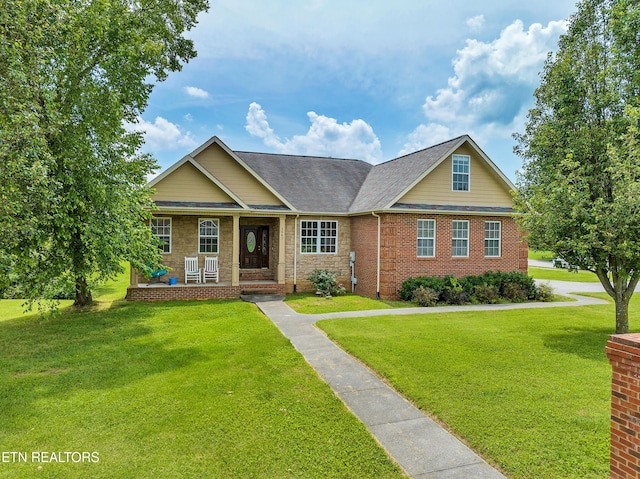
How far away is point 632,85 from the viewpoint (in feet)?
28.6

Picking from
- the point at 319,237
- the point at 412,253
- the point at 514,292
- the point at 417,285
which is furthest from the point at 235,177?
the point at 514,292

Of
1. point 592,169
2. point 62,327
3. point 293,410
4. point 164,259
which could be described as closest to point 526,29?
point 592,169

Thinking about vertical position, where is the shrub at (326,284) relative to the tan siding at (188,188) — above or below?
below

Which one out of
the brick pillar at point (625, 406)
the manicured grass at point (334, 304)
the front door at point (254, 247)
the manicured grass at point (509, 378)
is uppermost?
the front door at point (254, 247)

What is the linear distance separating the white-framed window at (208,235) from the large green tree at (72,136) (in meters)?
3.23

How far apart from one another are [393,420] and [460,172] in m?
13.3

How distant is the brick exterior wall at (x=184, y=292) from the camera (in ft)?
46.2

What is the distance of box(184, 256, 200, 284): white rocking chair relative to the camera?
50.1ft

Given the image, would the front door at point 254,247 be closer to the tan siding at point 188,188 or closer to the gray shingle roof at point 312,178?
the gray shingle roof at point 312,178

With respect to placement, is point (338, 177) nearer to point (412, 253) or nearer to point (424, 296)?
point (412, 253)

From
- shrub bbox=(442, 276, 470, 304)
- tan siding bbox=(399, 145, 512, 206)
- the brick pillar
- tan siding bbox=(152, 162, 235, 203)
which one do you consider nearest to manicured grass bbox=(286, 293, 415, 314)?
shrub bbox=(442, 276, 470, 304)

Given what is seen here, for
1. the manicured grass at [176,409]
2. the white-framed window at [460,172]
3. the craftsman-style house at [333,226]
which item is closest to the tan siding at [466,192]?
the craftsman-style house at [333,226]

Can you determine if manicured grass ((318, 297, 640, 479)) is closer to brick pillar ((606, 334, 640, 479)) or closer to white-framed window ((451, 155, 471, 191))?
brick pillar ((606, 334, 640, 479))

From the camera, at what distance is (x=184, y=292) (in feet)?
47.7
